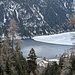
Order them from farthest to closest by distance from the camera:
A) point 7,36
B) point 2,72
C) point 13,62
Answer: point 7,36 < point 13,62 < point 2,72

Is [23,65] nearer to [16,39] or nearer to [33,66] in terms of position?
[33,66]

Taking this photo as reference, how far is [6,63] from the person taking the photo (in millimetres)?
31734

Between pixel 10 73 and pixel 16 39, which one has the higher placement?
pixel 16 39

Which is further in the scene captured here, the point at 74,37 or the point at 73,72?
the point at 73,72

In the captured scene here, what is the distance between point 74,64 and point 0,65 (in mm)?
13892

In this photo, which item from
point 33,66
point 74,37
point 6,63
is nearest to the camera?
point 74,37

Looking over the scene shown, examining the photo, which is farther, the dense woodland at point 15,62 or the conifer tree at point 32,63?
the conifer tree at point 32,63

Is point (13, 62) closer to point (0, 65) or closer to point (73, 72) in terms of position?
point (0, 65)

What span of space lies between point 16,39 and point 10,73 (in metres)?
16.7

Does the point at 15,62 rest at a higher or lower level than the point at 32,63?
higher

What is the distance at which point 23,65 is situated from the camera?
3825cm

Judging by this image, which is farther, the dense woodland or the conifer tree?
the conifer tree

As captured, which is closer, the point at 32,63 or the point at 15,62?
the point at 15,62

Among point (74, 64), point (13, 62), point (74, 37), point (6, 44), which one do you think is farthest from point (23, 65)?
point (74, 37)
